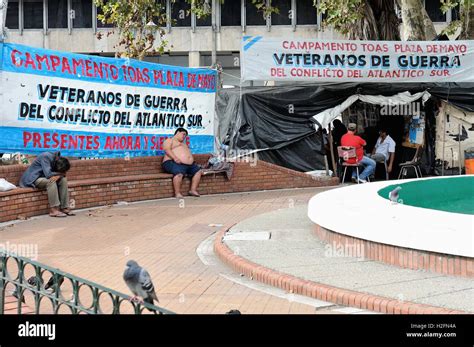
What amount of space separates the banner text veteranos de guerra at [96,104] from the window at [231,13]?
82.6 ft

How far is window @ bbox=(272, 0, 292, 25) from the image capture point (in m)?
42.5

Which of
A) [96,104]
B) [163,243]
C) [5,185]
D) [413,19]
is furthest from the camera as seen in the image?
[413,19]

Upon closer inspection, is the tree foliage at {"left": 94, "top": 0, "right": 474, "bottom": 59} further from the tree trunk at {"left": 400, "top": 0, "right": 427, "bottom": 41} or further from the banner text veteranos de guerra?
the banner text veteranos de guerra

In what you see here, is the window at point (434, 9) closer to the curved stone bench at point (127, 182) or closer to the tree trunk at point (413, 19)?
the tree trunk at point (413, 19)

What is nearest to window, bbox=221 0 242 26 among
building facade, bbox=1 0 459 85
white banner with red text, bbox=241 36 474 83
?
building facade, bbox=1 0 459 85

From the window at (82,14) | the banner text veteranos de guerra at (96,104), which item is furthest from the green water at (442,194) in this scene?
the window at (82,14)

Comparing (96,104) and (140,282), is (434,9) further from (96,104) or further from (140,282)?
(140,282)

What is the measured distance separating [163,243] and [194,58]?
108 ft

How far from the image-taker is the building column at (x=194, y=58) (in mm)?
43281

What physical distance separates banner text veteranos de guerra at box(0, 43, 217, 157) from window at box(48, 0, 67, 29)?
90.2 feet

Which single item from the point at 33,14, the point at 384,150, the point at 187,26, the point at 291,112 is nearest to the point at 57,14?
the point at 33,14

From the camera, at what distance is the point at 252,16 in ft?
141
